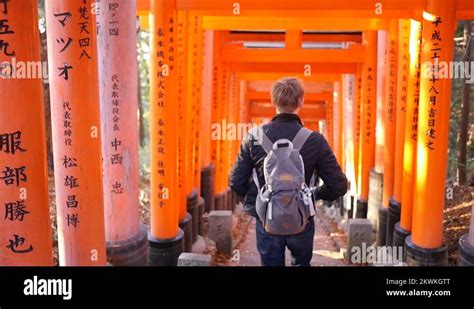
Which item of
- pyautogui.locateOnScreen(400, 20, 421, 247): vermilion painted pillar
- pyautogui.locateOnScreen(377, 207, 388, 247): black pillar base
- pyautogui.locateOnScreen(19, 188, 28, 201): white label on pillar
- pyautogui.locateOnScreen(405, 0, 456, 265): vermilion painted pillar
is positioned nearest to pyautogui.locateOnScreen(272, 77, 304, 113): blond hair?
pyautogui.locateOnScreen(19, 188, 28, 201): white label on pillar

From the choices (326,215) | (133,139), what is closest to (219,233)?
(133,139)

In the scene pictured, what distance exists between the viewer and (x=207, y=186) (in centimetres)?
920

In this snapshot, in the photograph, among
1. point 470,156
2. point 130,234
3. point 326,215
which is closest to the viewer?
point 130,234

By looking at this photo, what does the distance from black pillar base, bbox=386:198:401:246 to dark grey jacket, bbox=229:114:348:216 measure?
4193 mm

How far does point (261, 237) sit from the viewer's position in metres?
2.60

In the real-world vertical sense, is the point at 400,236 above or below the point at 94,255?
below

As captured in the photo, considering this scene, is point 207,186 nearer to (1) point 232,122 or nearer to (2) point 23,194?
(1) point 232,122

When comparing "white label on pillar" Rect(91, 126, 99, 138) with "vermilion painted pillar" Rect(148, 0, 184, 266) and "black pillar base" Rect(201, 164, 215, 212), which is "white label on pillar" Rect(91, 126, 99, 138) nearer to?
"vermilion painted pillar" Rect(148, 0, 184, 266)

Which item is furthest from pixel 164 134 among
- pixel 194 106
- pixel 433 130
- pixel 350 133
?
pixel 350 133

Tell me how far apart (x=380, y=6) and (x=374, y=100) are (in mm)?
3487

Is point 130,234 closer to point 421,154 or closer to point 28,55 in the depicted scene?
point 28,55

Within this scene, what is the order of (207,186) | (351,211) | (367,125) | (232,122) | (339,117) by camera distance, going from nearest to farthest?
(367,125), (207,186), (351,211), (232,122), (339,117)

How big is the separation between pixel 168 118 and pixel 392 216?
135 inches

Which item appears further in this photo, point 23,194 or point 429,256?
point 429,256
